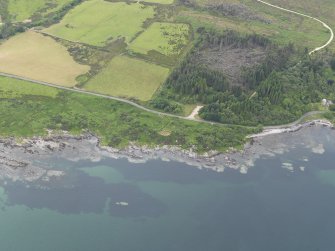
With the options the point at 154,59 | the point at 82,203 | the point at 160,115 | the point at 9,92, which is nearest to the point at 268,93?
the point at 160,115

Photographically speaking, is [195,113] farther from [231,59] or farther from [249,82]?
[231,59]

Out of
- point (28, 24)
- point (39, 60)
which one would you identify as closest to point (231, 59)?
point (39, 60)

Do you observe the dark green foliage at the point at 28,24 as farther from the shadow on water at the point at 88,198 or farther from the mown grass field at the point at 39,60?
the shadow on water at the point at 88,198

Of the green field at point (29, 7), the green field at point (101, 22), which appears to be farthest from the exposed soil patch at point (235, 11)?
the green field at point (29, 7)

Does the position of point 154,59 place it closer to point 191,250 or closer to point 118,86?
point 118,86

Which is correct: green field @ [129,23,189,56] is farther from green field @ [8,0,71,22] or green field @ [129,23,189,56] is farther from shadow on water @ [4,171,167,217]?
shadow on water @ [4,171,167,217]

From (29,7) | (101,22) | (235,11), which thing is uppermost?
(235,11)

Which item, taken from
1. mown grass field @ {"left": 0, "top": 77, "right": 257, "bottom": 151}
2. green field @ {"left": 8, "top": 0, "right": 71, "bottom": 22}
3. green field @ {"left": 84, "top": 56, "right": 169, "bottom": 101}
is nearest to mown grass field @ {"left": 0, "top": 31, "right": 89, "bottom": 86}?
green field @ {"left": 84, "top": 56, "right": 169, "bottom": 101}
